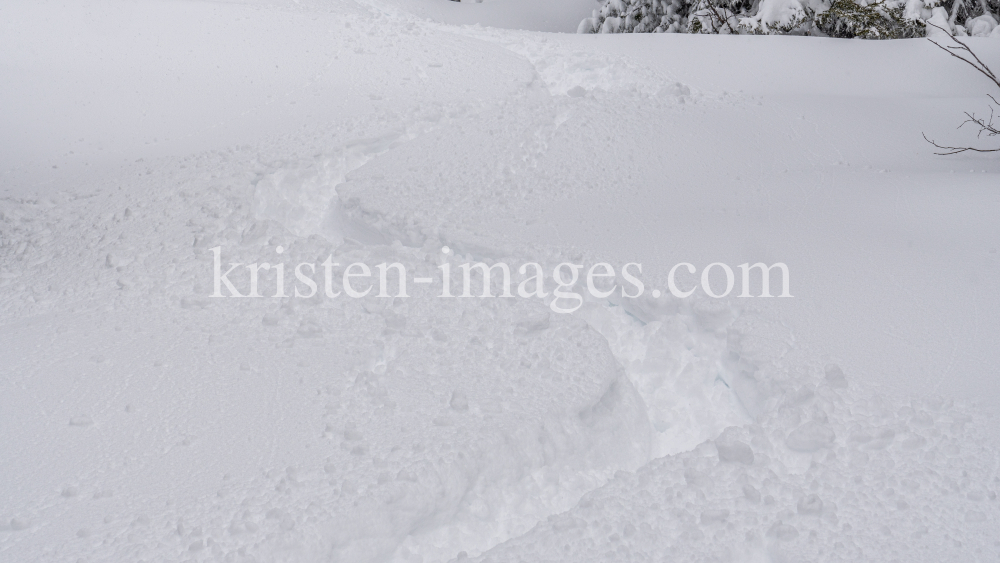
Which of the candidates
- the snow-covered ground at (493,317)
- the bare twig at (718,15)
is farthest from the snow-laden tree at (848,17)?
the snow-covered ground at (493,317)

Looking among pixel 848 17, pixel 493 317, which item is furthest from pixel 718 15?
pixel 493 317

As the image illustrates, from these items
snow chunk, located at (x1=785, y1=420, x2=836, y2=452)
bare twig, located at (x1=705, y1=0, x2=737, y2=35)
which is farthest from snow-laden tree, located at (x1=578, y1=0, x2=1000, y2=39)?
snow chunk, located at (x1=785, y1=420, x2=836, y2=452)

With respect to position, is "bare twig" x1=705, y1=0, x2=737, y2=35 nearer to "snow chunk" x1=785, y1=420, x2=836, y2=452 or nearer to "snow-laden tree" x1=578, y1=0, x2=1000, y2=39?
"snow-laden tree" x1=578, y1=0, x2=1000, y2=39

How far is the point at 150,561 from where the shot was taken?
202cm

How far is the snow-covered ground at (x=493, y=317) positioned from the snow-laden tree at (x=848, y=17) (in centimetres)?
124

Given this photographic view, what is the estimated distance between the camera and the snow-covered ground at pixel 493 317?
2.19 m

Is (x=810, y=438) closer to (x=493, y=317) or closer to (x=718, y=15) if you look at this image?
(x=493, y=317)

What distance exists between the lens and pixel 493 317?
121 inches

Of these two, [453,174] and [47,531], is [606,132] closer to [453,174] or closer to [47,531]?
[453,174]

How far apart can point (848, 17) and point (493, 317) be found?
204 inches

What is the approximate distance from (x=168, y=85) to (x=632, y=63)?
3043 mm

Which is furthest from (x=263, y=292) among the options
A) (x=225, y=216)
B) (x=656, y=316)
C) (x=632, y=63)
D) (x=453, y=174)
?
(x=632, y=63)

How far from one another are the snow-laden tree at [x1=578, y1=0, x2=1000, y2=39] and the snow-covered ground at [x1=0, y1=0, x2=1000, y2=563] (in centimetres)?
124

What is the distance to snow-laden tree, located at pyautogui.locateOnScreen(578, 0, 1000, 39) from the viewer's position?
626 centimetres
